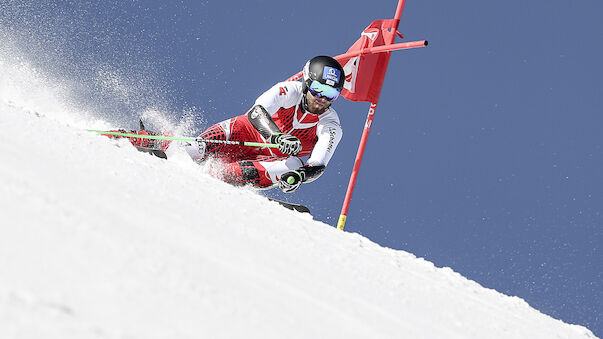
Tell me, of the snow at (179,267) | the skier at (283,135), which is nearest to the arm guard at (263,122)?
the skier at (283,135)

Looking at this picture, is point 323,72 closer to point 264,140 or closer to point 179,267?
point 264,140

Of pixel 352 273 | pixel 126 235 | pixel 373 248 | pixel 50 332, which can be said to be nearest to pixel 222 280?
pixel 126 235

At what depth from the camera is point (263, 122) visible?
526 centimetres

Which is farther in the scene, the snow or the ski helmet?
the ski helmet

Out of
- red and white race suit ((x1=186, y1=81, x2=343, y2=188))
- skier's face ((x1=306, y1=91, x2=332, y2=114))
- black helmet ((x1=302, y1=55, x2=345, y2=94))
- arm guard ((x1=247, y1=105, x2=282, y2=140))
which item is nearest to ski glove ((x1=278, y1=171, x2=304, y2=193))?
red and white race suit ((x1=186, y1=81, x2=343, y2=188))

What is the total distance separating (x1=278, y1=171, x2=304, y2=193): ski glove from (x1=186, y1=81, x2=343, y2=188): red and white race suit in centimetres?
17

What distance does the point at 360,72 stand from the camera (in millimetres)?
6578

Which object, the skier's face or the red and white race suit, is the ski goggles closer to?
the skier's face

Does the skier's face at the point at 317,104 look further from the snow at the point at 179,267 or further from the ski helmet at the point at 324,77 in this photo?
the snow at the point at 179,267

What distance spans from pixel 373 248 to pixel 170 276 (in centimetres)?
194

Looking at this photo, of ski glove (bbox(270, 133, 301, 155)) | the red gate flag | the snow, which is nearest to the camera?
the snow

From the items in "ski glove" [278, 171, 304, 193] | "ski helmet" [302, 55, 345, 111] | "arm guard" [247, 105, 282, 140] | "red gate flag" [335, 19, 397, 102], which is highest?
"red gate flag" [335, 19, 397, 102]

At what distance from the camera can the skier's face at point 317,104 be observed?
18.1ft

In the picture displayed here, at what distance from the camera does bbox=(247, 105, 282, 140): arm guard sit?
17.0 feet
